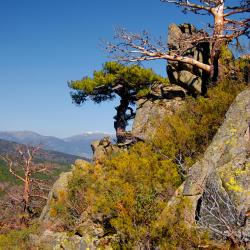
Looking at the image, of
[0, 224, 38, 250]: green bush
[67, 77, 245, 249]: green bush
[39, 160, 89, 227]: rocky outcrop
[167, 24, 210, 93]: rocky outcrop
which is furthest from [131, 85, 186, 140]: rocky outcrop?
[0, 224, 38, 250]: green bush

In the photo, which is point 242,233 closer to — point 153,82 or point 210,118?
point 210,118

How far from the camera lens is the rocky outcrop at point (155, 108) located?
21.1 metres

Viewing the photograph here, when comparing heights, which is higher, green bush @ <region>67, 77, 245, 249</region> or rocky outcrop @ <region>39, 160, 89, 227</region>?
green bush @ <region>67, 77, 245, 249</region>

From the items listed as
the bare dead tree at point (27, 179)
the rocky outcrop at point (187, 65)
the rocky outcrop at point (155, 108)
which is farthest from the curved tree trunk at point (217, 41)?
the bare dead tree at point (27, 179)

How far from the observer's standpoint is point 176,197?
36.4 feet

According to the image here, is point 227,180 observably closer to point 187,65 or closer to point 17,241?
point 17,241

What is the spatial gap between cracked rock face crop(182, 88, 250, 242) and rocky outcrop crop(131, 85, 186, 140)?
920 centimetres

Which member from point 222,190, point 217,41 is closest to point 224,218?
point 222,190

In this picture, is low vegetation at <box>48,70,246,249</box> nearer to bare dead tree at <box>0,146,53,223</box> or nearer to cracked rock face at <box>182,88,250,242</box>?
cracked rock face at <box>182,88,250,242</box>

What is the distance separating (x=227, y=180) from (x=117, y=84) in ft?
63.6

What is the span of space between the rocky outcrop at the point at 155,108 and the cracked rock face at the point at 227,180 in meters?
9.20

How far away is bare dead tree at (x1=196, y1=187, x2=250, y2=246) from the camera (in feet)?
26.0

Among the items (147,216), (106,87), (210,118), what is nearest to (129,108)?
(106,87)

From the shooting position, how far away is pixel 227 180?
8594 mm
